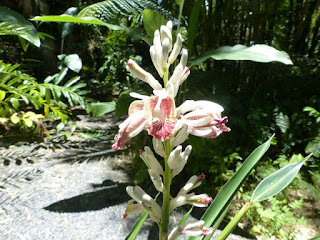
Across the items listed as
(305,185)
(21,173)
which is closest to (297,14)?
(305,185)

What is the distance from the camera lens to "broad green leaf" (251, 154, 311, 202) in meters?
0.62

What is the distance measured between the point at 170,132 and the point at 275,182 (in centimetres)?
42

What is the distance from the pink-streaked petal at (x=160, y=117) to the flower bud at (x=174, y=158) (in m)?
0.08

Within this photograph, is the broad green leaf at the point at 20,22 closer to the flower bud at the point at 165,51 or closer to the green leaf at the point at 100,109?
the green leaf at the point at 100,109

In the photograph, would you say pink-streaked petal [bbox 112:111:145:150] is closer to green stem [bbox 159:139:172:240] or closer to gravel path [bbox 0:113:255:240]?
green stem [bbox 159:139:172:240]

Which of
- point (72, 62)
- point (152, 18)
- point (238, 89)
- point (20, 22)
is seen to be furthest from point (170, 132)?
point (72, 62)

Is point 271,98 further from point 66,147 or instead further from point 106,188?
point 66,147

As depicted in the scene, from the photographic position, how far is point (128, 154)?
98.6 inches

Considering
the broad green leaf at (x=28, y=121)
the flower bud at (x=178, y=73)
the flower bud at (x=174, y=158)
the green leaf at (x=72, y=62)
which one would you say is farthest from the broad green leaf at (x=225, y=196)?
the green leaf at (x=72, y=62)

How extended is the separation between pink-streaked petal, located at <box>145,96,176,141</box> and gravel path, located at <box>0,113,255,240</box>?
3.91ft

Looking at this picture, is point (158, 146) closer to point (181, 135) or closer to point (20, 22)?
point (181, 135)

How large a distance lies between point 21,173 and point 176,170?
6.15ft

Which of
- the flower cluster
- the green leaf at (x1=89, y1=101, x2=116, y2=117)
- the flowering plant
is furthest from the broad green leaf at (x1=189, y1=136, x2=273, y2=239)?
the green leaf at (x1=89, y1=101, x2=116, y2=117)

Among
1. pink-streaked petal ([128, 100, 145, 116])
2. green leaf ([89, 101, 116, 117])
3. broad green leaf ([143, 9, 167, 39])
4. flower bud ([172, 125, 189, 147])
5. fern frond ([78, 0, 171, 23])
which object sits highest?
fern frond ([78, 0, 171, 23])
